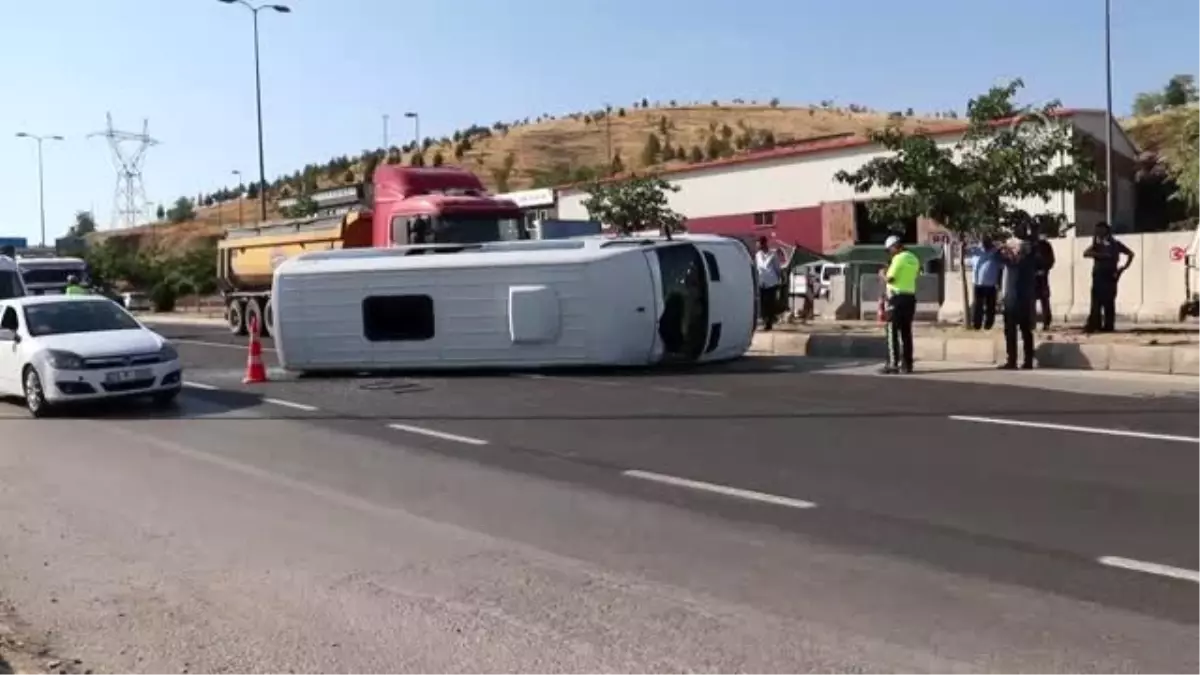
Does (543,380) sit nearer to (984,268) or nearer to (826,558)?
(984,268)

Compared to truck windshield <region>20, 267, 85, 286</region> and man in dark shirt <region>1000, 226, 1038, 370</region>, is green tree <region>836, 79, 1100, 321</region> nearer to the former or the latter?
man in dark shirt <region>1000, 226, 1038, 370</region>

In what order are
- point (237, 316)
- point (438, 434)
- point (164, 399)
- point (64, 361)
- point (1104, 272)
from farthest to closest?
1. point (237, 316)
2. point (1104, 272)
3. point (164, 399)
4. point (64, 361)
5. point (438, 434)

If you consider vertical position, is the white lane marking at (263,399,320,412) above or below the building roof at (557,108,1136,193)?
below

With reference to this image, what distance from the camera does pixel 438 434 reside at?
42.8 ft

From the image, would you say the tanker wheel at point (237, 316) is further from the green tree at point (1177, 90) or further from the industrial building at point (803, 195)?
the green tree at point (1177, 90)

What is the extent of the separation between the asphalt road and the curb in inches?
104

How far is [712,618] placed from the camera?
20.5 ft

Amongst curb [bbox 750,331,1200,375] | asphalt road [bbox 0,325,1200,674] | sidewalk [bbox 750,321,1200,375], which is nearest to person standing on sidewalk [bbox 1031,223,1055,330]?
sidewalk [bbox 750,321,1200,375]

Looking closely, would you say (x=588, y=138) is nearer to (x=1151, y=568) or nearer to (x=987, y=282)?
(x=987, y=282)

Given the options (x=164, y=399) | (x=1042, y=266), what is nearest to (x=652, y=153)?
(x=1042, y=266)

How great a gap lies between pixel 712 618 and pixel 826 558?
131cm

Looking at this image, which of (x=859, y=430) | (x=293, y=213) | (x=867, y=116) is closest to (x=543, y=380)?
(x=859, y=430)

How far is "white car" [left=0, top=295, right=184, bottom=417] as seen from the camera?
15734 mm

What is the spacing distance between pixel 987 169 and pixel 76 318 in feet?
44.7
